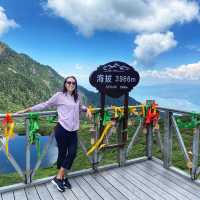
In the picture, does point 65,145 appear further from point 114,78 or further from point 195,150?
point 195,150

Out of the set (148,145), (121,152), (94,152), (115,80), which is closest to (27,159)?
(94,152)

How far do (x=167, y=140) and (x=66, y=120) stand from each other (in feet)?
8.25

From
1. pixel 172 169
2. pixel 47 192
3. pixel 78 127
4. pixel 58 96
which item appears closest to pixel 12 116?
pixel 58 96

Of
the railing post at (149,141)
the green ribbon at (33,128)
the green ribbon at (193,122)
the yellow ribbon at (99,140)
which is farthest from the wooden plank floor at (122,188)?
the green ribbon at (193,122)

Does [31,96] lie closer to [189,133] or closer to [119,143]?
[189,133]

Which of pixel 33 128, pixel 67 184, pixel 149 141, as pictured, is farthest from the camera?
pixel 149 141

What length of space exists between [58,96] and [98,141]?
1.49 metres

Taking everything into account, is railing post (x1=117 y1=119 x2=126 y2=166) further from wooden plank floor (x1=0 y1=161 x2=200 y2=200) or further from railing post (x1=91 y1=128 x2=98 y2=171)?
railing post (x1=91 y1=128 x2=98 y2=171)

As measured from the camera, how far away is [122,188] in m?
4.78

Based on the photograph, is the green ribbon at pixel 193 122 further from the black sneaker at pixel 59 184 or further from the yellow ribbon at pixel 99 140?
the black sneaker at pixel 59 184

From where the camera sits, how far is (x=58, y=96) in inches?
178

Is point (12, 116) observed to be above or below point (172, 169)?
above

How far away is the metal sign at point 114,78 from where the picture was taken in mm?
5160

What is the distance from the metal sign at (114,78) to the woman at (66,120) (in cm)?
66
